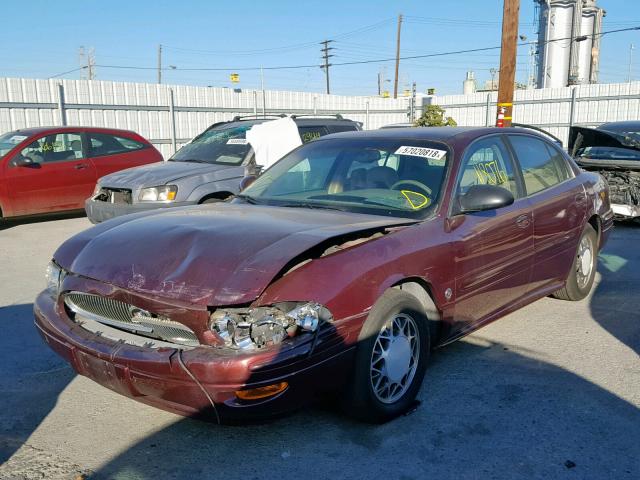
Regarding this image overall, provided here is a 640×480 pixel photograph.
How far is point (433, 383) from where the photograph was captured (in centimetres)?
375

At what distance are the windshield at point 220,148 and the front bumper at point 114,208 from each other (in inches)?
45.6

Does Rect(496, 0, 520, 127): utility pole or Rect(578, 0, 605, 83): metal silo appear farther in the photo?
Rect(578, 0, 605, 83): metal silo

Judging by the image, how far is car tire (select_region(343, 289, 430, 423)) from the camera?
3002 mm

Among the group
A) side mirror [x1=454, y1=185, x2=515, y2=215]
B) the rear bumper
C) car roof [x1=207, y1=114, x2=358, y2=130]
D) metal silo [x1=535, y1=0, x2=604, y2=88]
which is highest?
metal silo [x1=535, y1=0, x2=604, y2=88]

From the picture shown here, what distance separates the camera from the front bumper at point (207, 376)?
2602 mm

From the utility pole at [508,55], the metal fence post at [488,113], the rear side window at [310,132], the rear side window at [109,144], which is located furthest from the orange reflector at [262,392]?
the metal fence post at [488,113]

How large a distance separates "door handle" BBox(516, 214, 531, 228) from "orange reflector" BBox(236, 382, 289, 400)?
2.35m

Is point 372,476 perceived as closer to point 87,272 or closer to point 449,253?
point 449,253

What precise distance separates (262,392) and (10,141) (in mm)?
8802

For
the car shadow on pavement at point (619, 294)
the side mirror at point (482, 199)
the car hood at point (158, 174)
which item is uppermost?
the side mirror at point (482, 199)

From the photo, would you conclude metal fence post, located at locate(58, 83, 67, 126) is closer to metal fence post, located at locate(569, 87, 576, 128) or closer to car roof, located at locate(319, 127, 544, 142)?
car roof, located at locate(319, 127, 544, 142)

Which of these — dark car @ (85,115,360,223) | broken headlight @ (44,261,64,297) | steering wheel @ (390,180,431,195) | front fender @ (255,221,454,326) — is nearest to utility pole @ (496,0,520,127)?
dark car @ (85,115,360,223)

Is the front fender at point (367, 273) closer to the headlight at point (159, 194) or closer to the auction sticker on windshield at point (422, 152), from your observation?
the auction sticker on windshield at point (422, 152)

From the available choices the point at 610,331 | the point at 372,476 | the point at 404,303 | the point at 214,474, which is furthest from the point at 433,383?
the point at 610,331
